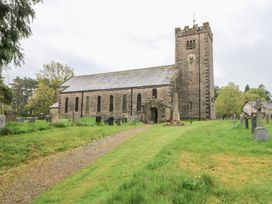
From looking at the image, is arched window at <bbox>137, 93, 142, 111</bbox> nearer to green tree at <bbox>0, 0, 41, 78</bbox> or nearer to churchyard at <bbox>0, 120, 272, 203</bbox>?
churchyard at <bbox>0, 120, 272, 203</bbox>

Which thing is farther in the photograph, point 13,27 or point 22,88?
point 22,88

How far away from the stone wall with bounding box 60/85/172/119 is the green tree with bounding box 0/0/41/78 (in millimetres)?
25925

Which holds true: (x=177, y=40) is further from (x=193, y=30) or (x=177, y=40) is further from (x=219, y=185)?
(x=219, y=185)

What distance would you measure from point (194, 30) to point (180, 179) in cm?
3546

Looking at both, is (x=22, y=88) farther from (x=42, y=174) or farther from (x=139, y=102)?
(x=42, y=174)

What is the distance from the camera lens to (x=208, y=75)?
121 ft

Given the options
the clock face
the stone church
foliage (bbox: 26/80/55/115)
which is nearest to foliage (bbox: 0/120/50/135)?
the stone church

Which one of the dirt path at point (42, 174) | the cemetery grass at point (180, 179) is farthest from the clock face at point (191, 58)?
the cemetery grass at point (180, 179)

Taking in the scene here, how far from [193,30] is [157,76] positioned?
8.53 meters

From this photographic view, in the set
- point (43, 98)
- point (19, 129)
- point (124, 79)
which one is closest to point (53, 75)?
point (43, 98)

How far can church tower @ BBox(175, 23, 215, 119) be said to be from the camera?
36.8 m

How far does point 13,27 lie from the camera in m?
11.1

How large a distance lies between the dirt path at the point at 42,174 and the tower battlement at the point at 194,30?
2969 cm

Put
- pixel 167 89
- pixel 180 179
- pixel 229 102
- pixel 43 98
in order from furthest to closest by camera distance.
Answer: pixel 43 98, pixel 229 102, pixel 167 89, pixel 180 179
